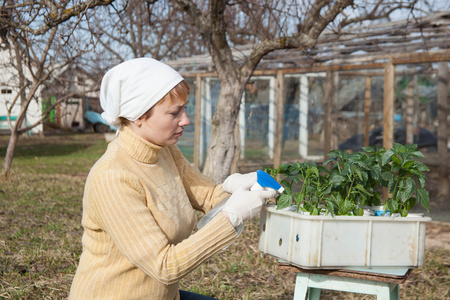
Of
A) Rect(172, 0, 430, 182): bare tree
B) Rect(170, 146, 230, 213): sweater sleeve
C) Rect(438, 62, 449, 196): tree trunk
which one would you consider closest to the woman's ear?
Rect(170, 146, 230, 213): sweater sleeve

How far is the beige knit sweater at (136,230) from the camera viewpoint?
1.62m

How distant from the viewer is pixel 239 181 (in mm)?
2000

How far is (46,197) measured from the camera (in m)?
6.86

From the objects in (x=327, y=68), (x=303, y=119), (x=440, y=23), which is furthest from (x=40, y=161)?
(x=440, y=23)

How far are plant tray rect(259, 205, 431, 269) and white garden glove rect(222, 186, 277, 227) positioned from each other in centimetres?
11

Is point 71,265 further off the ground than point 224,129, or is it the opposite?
point 224,129

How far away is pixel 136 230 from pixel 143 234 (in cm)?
3

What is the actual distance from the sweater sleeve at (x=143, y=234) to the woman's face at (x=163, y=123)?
0.20 metres

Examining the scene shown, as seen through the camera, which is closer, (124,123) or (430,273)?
(124,123)

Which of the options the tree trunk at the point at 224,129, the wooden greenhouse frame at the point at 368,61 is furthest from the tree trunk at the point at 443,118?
the tree trunk at the point at 224,129

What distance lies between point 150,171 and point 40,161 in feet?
35.9

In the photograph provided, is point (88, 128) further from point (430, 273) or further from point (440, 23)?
point (430, 273)

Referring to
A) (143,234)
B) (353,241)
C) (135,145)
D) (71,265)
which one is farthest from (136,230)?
(71,265)

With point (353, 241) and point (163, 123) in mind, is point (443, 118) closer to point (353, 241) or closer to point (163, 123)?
point (353, 241)
